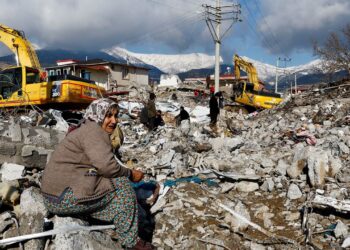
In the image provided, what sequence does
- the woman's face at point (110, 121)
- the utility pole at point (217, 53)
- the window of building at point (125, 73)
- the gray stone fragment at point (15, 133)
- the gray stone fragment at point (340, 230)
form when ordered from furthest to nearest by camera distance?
the window of building at point (125, 73)
the utility pole at point (217, 53)
the gray stone fragment at point (15, 133)
the gray stone fragment at point (340, 230)
the woman's face at point (110, 121)

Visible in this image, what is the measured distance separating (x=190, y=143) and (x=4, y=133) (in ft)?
14.1

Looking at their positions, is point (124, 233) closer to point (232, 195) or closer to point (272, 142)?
point (232, 195)

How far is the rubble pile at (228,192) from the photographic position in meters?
3.69

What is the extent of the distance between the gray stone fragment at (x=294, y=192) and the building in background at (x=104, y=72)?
3067 cm

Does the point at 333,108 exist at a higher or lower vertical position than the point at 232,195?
higher

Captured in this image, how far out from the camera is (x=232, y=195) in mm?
5035

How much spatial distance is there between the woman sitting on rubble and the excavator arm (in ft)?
37.4

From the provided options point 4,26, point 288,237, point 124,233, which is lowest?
point 288,237

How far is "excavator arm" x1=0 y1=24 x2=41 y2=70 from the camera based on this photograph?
44.4ft

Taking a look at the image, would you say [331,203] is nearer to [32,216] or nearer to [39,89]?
[32,216]

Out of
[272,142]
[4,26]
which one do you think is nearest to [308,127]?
[272,142]

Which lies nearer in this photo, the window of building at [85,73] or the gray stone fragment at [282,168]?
the gray stone fragment at [282,168]

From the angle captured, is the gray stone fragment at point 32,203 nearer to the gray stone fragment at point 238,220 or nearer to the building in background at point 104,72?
the gray stone fragment at point 238,220

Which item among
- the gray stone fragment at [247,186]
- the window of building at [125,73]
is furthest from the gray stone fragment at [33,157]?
the window of building at [125,73]
